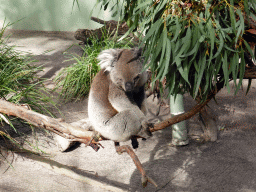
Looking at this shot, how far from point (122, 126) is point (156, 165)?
3.73 ft

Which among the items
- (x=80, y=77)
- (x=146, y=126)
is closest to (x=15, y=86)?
(x=80, y=77)

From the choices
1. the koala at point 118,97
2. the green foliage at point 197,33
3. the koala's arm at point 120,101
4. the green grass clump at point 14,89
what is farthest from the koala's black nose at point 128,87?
the green grass clump at point 14,89

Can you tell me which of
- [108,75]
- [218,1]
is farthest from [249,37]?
[108,75]

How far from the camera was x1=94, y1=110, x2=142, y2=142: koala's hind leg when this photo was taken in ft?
7.21

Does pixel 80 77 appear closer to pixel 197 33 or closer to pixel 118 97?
pixel 118 97

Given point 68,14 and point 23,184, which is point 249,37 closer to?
point 23,184

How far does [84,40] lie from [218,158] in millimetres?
3192

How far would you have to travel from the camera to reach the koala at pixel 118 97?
2227 millimetres

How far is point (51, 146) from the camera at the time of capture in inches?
136

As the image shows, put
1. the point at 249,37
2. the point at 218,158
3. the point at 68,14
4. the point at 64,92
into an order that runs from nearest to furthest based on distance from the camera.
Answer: the point at 249,37 < the point at 218,158 < the point at 64,92 < the point at 68,14

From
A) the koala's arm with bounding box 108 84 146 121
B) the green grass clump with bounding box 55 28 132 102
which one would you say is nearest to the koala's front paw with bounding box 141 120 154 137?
the koala's arm with bounding box 108 84 146 121

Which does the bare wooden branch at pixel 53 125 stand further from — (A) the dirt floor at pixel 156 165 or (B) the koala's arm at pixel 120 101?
(A) the dirt floor at pixel 156 165

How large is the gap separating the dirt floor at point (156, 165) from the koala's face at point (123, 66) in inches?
36.3

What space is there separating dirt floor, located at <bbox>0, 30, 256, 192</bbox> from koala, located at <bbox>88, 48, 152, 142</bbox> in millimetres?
824
